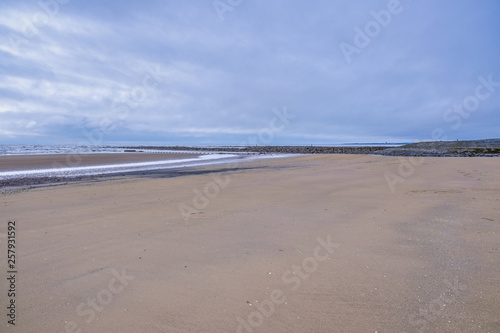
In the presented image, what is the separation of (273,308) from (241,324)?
16.4 inches

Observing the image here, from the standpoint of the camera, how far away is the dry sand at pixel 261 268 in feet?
9.94

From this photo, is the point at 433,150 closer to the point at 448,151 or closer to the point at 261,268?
the point at 448,151

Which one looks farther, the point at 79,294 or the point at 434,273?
the point at 434,273

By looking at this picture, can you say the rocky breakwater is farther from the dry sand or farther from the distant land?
the dry sand

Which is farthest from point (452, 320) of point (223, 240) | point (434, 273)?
point (223, 240)

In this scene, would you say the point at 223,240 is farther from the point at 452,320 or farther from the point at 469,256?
the point at 469,256

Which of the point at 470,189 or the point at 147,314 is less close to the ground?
the point at 470,189

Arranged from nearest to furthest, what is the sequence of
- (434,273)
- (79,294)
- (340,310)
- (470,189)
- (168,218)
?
(340,310) → (79,294) → (434,273) → (168,218) → (470,189)

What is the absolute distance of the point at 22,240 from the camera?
531 cm

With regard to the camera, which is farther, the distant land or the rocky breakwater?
the distant land

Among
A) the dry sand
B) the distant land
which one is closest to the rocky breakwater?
the distant land

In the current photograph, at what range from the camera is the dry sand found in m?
3.03

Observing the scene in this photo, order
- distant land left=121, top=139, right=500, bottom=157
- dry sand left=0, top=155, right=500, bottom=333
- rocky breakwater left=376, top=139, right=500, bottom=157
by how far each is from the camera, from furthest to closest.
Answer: distant land left=121, top=139, right=500, bottom=157, rocky breakwater left=376, top=139, right=500, bottom=157, dry sand left=0, top=155, right=500, bottom=333

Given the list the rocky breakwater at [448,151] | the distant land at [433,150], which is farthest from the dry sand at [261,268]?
the distant land at [433,150]
